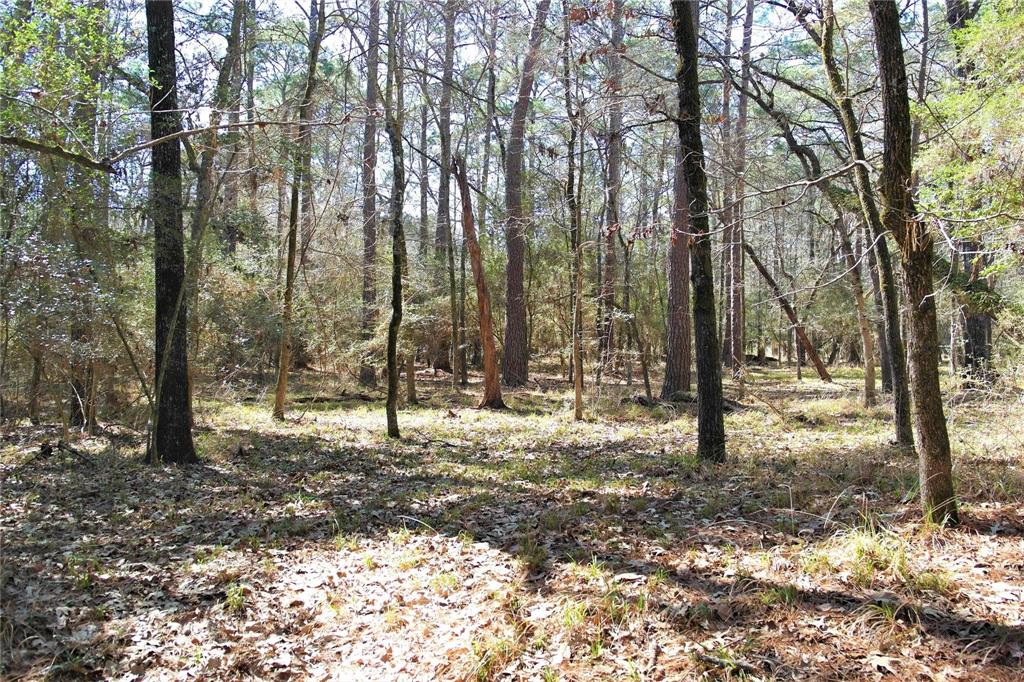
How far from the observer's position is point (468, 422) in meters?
12.2

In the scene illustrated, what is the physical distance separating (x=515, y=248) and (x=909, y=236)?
13.2 meters

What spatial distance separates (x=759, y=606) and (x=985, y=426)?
628 cm

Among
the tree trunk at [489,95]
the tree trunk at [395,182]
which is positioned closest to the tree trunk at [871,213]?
the tree trunk at [489,95]

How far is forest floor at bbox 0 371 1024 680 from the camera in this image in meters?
3.30

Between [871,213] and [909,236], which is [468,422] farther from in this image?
[909,236]

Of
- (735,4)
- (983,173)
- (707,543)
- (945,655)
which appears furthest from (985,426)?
(735,4)

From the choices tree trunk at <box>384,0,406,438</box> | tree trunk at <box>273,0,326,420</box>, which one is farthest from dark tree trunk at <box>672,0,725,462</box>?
A: tree trunk at <box>273,0,326,420</box>

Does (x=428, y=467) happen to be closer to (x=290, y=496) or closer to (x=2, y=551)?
(x=290, y=496)

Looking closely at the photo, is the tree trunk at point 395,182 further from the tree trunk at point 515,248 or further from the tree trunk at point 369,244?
the tree trunk at point 515,248

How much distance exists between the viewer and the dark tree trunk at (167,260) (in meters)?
8.29

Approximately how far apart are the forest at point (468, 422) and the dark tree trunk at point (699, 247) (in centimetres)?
4

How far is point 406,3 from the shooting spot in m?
9.44

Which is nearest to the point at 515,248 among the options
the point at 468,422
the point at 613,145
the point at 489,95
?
the point at 489,95

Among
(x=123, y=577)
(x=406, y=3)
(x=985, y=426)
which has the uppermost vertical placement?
(x=406, y=3)
